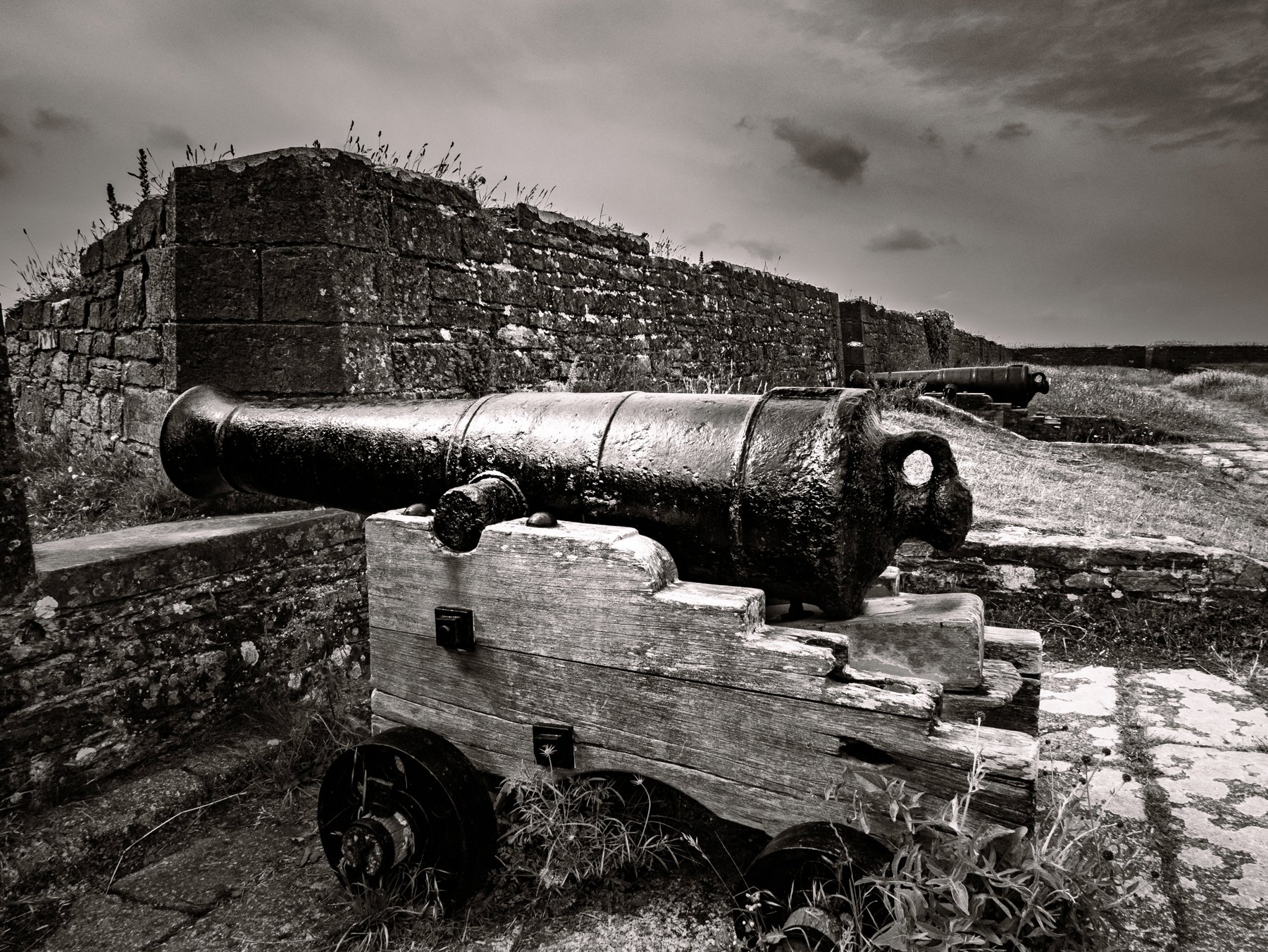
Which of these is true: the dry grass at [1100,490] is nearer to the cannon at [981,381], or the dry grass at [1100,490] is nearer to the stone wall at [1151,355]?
the cannon at [981,381]

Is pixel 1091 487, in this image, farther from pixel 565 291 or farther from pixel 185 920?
pixel 185 920

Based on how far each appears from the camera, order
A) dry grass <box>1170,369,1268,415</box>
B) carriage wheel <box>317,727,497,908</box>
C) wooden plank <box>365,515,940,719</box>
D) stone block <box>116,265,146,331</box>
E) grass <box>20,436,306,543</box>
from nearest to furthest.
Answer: wooden plank <box>365,515,940,719</box> < carriage wheel <box>317,727,497,908</box> < grass <box>20,436,306,543</box> < stone block <box>116,265,146,331</box> < dry grass <box>1170,369,1268,415</box>

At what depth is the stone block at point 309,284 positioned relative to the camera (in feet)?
13.2

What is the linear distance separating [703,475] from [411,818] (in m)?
1.07

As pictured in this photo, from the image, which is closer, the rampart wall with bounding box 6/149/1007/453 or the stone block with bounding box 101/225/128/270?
the rampart wall with bounding box 6/149/1007/453

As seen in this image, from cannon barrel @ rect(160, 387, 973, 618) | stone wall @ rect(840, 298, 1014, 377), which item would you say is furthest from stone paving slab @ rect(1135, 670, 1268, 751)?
stone wall @ rect(840, 298, 1014, 377)

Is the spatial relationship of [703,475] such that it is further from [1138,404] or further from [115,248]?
[1138,404]

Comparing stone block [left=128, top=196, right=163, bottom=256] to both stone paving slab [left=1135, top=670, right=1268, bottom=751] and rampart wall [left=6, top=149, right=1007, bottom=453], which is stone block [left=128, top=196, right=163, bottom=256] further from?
stone paving slab [left=1135, top=670, right=1268, bottom=751]

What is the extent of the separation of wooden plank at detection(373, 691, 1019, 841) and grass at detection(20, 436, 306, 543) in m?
2.16

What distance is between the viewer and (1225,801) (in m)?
2.34

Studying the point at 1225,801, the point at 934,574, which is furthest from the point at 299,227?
the point at 1225,801

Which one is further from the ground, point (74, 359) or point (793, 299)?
point (793, 299)

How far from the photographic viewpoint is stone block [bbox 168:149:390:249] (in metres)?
3.92

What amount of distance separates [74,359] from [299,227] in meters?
2.28
